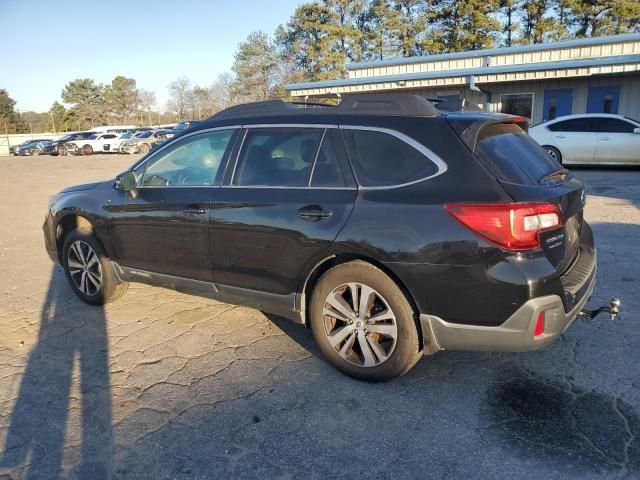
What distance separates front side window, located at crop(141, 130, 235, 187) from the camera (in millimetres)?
3809

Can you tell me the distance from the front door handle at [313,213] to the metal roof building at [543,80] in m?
14.5

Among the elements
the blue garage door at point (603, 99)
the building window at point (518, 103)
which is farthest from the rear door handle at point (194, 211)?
the blue garage door at point (603, 99)

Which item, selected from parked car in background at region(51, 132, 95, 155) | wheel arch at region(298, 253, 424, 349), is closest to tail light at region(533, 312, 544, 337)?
wheel arch at region(298, 253, 424, 349)

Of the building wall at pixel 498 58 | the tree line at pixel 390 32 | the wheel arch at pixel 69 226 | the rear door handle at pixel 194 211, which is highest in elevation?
the tree line at pixel 390 32

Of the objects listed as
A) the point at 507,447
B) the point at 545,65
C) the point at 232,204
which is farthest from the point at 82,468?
the point at 545,65

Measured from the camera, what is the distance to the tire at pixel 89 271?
4.55m

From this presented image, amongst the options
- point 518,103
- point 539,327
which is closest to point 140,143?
point 518,103

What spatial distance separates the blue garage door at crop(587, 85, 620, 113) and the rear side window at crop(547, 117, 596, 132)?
496cm

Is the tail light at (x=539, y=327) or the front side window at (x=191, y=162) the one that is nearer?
the tail light at (x=539, y=327)

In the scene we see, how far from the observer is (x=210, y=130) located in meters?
3.88

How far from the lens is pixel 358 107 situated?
3244mm

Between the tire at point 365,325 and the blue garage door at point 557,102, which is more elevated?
the blue garage door at point 557,102

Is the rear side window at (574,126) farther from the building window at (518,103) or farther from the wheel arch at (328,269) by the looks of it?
the wheel arch at (328,269)

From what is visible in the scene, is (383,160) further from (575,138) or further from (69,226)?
(575,138)
